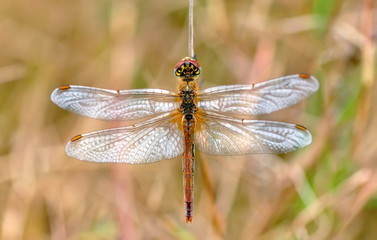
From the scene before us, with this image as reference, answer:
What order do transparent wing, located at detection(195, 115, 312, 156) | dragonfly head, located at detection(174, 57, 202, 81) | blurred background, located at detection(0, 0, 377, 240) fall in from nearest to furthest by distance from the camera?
1. transparent wing, located at detection(195, 115, 312, 156)
2. dragonfly head, located at detection(174, 57, 202, 81)
3. blurred background, located at detection(0, 0, 377, 240)

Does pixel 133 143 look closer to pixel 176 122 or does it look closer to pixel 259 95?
pixel 176 122

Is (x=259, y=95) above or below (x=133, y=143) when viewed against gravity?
above

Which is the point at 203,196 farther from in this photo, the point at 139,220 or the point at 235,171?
the point at 139,220

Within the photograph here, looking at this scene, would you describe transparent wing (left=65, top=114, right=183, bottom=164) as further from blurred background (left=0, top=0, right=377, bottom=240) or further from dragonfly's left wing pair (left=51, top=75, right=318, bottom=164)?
blurred background (left=0, top=0, right=377, bottom=240)

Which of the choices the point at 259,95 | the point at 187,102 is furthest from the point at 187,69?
the point at 259,95

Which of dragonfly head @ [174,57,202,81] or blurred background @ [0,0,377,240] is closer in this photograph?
dragonfly head @ [174,57,202,81]

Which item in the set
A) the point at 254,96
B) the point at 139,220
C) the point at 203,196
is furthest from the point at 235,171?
the point at 254,96

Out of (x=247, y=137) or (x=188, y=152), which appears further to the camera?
(x=188, y=152)

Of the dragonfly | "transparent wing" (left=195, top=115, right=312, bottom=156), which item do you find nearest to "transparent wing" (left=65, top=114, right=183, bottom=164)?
the dragonfly
